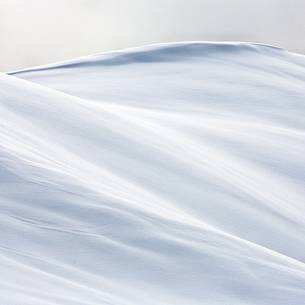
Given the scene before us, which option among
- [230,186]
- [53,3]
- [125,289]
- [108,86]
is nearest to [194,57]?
[108,86]

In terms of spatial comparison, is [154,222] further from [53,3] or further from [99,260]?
[53,3]

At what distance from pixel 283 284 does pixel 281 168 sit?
672mm

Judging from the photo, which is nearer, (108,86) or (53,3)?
(108,86)

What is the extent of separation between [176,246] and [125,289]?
0.56ft

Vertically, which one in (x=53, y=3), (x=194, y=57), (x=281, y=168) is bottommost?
(x=281, y=168)

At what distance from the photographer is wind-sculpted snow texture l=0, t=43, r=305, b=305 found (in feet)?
5.83

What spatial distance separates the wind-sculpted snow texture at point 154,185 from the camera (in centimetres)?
178

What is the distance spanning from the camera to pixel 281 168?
2477 mm

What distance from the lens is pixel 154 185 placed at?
7.24 feet

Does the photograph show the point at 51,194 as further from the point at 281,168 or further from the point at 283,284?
the point at 281,168

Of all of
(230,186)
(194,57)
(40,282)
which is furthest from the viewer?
(194,57)

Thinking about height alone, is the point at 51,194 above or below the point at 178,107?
below

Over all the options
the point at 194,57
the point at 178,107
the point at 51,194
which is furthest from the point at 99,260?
the point at 194,57

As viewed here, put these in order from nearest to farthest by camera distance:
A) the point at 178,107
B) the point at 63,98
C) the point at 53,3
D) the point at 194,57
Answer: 1. the point at 63,98
2. the point at 178,107
3. the point at 194,57
4. the point at 53,3
